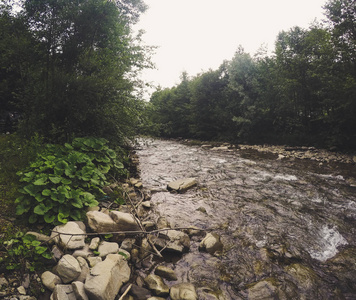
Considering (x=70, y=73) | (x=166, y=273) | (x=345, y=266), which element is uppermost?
(x=70, y=73)

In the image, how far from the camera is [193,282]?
286 centimetres

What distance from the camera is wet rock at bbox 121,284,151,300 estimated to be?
2488mm

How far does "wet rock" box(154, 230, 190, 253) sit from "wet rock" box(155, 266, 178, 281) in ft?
1.41

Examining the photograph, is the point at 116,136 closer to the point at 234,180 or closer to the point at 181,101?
the point at 234,180

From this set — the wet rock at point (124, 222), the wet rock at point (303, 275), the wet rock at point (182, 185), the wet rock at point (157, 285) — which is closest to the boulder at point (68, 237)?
the wet rock at point (124, 222)

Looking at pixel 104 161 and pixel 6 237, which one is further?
pixel 104 161

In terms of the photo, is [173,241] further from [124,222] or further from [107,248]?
[107,248]

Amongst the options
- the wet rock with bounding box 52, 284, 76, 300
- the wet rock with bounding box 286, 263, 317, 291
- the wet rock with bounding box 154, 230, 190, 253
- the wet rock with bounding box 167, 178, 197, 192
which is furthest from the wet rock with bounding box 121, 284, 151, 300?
the wet rock with bounding box 167, 178, 197, 192

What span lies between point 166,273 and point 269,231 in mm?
2561

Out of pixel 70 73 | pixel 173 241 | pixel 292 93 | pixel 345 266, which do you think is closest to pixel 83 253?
pixel 173 241

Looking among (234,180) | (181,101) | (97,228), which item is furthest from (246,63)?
(97,228)

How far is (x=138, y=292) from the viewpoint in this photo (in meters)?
2.54

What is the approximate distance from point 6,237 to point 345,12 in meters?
21.2

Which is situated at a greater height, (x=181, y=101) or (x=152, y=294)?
(x=181, y=101)
